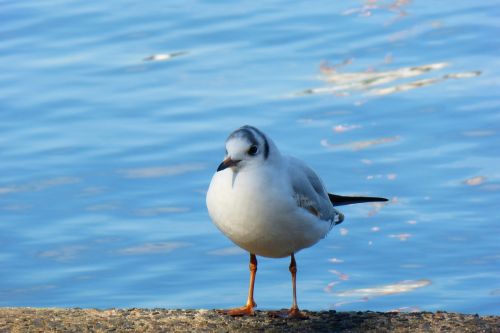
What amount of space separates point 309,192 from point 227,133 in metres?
4.55

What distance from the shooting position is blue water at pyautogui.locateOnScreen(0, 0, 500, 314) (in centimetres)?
936

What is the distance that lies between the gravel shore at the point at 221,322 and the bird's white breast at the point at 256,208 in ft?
1.33

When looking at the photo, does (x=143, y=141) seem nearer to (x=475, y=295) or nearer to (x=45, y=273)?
(x=45, y=273)

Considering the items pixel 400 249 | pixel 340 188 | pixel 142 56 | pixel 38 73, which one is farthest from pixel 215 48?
pixel 400 249

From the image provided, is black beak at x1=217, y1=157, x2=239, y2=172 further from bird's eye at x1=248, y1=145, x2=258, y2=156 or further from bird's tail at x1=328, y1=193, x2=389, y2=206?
bird's tail at x1=328, y1=193, x2=389, y2=206

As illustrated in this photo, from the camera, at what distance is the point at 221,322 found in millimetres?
6395

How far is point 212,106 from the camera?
11.5 meters

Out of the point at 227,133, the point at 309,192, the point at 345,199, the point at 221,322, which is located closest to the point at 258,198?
the point at 309,192

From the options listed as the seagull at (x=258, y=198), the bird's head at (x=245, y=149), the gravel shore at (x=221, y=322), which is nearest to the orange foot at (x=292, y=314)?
the gravel shore at (x=221, y=322)

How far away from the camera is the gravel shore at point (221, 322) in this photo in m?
6.23

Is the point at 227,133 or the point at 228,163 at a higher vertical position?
the point at 227,133

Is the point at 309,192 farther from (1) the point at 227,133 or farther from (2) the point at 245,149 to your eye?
(1) the point at 227,133

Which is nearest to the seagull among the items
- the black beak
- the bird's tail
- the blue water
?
the black beak

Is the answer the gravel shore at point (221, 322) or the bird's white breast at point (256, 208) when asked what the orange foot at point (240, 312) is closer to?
the gravel shore at point (221, 322)
